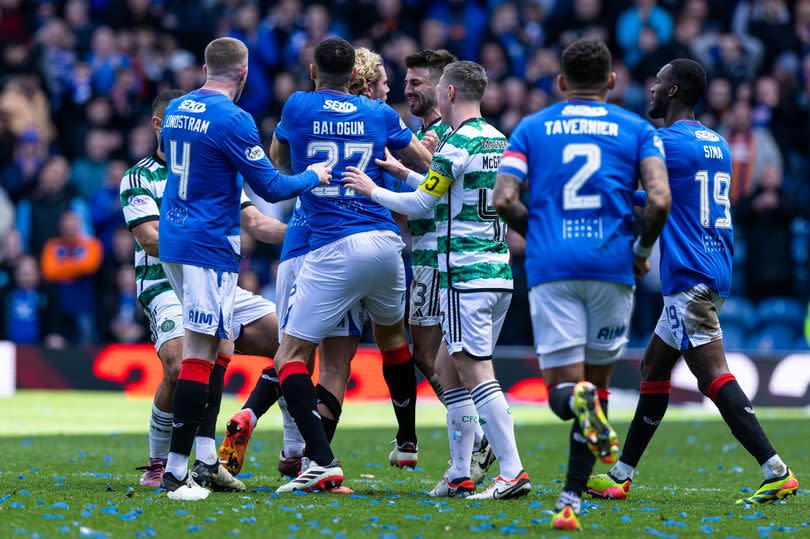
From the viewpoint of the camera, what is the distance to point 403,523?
6.79 metres

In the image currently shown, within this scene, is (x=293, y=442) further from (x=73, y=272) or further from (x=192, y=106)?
(x=73, y=272)

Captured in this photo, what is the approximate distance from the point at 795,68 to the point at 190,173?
49.0 feet

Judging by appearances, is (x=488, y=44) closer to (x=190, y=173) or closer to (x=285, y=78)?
(x=285, y=78)

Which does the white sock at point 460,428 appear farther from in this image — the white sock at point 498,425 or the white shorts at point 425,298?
the white shorts at point 425,298

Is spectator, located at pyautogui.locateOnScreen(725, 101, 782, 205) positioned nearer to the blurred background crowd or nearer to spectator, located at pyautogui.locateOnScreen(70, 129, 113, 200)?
the blurred background crowd

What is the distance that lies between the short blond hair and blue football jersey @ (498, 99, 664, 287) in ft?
6.71

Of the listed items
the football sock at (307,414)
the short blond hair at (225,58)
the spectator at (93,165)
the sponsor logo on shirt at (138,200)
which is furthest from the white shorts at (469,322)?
the spectator at (93,165)

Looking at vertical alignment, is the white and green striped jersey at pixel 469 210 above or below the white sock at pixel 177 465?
above

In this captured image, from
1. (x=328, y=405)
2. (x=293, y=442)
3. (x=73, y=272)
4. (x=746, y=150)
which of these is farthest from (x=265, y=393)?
(x=746, y=150)

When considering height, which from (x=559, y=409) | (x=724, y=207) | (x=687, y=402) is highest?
(x=724, y=207)

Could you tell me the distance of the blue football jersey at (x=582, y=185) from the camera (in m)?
6.72

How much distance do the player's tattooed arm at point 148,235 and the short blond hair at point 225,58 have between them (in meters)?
1.22

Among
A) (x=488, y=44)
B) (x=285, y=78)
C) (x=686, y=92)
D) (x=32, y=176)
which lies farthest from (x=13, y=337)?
(x=686, y=92)

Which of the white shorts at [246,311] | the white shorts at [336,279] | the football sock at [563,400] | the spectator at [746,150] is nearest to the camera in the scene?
the football sock at [563,400]
